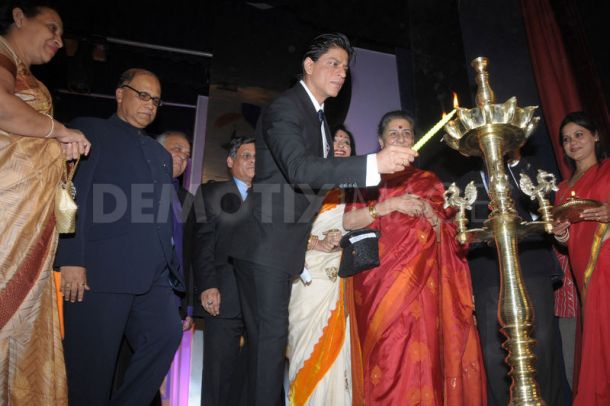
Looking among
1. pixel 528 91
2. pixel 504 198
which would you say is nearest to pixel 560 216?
pixel 504 198

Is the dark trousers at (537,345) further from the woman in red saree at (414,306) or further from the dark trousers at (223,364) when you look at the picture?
the dark trousers at (223,364)

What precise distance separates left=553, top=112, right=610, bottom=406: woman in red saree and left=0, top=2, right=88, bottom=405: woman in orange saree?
2024mm

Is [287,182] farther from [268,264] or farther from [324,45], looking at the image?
[324,45]

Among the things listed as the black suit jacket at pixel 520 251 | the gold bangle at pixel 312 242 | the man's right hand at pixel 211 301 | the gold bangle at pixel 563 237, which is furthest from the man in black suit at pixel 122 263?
the gold bangle at pixel 563 237

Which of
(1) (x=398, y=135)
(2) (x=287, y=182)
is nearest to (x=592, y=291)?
(1) (x=398, y=135)

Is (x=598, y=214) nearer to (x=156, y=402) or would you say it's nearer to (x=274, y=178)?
(x=274, y=178)

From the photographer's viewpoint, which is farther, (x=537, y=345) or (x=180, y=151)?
(x=180, y=151)

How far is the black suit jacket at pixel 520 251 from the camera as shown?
2393mm

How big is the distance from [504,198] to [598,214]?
1.13 meters

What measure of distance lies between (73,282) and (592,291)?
2.35m

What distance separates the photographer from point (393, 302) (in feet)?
7.10

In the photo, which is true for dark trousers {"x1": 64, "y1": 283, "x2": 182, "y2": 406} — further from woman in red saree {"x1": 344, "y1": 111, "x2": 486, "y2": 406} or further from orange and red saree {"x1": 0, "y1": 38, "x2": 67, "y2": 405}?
woman in red saree {"x1": 344, "y1": 111, "x2": 486, "y2": 406}

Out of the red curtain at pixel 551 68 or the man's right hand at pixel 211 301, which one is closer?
the man's right hand at pixel 211 301

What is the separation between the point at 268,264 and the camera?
1.56 meters
